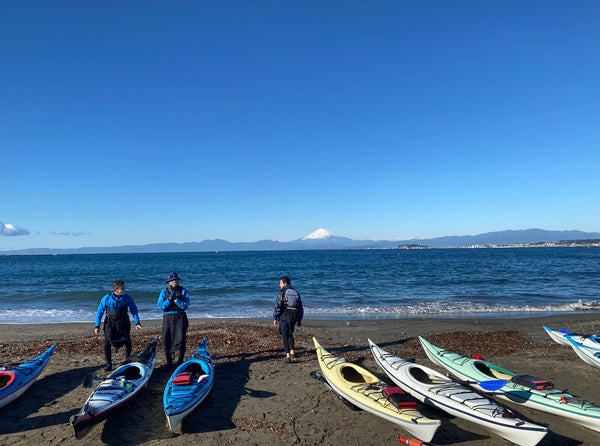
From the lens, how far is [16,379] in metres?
6.94

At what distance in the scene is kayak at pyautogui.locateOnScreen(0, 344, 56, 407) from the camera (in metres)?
6.56

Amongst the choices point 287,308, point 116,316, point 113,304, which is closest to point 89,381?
point 116,316

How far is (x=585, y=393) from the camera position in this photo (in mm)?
7422

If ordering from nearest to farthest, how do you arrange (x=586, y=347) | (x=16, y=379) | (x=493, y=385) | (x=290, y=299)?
(x=493, y=385)
(x=16, y=379)
(x=290, y=299)
(x=586, y=347)

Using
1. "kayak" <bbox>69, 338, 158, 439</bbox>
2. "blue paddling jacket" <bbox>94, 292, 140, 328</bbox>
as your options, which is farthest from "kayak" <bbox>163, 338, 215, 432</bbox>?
"blue paddling jacket" <bbox>94, 292, 140, 328</bbox>

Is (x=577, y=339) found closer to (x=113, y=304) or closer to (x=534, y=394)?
(x=534, y=394)

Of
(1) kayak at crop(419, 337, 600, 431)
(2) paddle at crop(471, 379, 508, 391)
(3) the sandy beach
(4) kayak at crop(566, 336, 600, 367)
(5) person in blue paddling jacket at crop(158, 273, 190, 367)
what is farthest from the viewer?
(4) kayak at crop(566, 336, 600, 367)

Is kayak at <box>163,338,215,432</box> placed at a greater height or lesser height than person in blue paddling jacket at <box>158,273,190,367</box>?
lesser

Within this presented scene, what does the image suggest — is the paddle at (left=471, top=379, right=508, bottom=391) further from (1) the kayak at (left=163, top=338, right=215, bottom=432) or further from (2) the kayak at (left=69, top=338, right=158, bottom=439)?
(2) the kayak at (left=69, top=338, right=158, bottom=439)

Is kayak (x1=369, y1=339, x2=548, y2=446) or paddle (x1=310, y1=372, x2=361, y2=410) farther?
paddle (x1=310, y1=372, x2=361, y2=410)

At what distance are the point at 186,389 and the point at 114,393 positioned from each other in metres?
1.23

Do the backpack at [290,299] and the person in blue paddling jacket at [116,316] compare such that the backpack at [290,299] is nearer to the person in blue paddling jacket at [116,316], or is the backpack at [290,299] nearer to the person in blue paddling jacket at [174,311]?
the person in blue paddling jacket at [174,311]

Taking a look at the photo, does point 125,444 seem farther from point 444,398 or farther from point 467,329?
point 467,329

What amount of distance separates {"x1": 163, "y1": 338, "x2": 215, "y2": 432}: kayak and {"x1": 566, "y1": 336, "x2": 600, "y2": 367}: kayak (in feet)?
31.4
